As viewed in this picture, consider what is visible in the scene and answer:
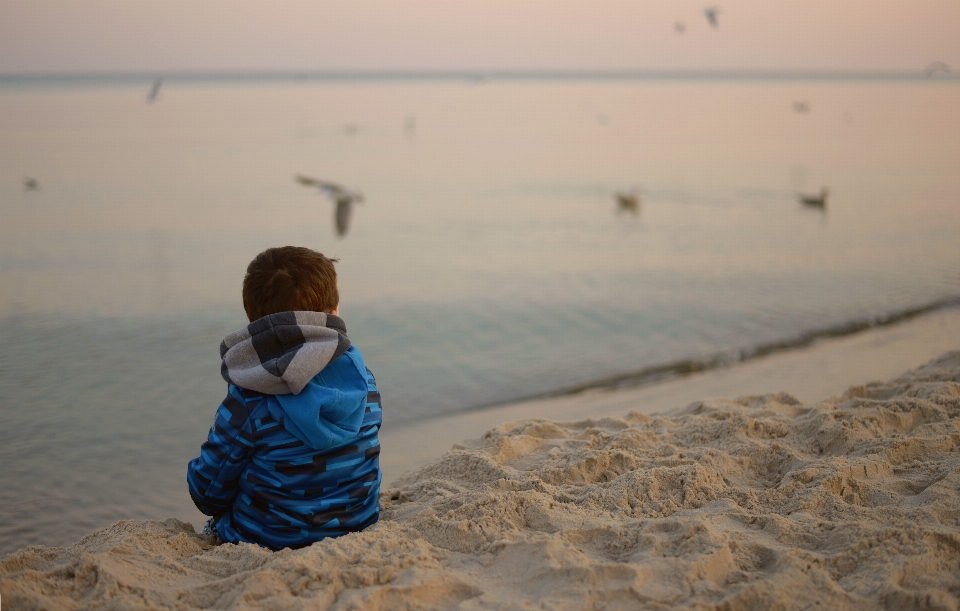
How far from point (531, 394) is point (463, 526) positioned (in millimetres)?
3774

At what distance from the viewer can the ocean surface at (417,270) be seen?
6.00 meters

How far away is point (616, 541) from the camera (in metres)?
2.84

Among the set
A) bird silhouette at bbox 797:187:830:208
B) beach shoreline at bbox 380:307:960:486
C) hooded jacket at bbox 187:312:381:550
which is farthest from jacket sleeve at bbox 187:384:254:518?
bird silhouette at bbox 797:187:830:208

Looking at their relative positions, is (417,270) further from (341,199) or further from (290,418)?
(290,418)

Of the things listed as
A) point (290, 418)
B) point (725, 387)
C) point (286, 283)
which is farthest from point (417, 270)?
point (290, 418)

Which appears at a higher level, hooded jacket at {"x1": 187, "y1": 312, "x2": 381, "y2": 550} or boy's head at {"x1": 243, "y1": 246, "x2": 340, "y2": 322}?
boy's head at {"x1": 243, "y1": 246, "x2": 340, "y2": 322}

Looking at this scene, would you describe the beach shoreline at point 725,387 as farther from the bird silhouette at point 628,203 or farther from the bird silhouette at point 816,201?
the bird silhouette at point 816,201

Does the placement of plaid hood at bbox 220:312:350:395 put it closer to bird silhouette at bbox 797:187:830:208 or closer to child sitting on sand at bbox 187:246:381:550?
child sitting on sand at bbox 187:246:381:550

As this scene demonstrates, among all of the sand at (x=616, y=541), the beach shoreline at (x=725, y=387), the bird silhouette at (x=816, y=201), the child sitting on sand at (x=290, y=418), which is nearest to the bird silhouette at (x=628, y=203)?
the bird silhouette at (x=816, y=201)

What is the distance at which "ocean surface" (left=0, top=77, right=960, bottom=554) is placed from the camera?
Result: 19.7 feet

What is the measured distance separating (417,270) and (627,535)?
26.7 feet

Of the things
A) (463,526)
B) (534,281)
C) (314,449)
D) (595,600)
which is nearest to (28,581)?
(314,449)

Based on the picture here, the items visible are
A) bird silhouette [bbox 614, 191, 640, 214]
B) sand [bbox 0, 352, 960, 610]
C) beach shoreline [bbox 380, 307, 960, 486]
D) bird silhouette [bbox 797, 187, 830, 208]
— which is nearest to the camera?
sand [bbox 0, 352, 960, 610]

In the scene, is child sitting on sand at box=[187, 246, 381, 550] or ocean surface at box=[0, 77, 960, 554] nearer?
child sitting on sand at box=[187, 246, 381, 550]
